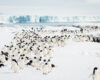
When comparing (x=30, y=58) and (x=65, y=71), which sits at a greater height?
(x=65, y=71)

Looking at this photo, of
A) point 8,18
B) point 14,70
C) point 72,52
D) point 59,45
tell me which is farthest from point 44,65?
point 8,18

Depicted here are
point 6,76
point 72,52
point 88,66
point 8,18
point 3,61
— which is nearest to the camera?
point 6,76

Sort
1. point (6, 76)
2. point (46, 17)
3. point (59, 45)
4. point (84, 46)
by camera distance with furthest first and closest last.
→ point (46, 17) < point (59, 45) < point (84, 46) < point (6, 76)

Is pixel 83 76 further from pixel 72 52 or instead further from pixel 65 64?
pixel 72 52

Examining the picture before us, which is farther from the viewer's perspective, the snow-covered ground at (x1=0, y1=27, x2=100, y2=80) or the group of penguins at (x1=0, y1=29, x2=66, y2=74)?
the group of penguins at (x1=0, y1=29, x2=66, y2=74)

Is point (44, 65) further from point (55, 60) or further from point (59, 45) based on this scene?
point (59, 45)

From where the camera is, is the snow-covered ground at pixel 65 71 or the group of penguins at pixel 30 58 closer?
the snow-covered ground at pixel 65 71

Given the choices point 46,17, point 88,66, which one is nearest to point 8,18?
point 46,17

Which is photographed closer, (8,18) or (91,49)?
(91,49)

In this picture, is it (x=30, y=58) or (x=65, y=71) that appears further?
(x=30, y=58)
